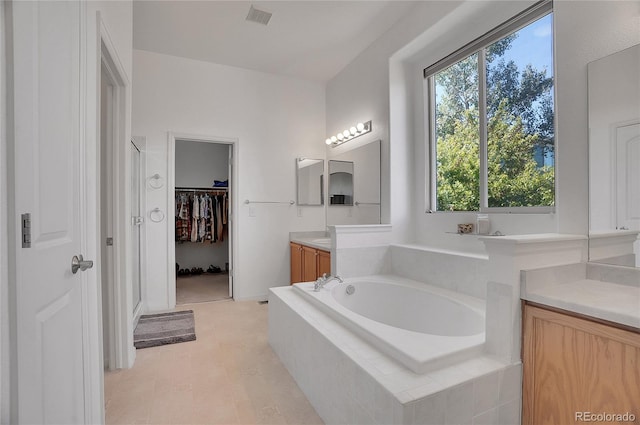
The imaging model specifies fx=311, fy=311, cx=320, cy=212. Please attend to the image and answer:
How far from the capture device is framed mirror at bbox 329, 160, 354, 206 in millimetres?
3734

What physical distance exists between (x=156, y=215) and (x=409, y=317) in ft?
9.08

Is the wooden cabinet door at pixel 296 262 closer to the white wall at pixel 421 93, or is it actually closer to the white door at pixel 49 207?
the white wall at pixel 421 93

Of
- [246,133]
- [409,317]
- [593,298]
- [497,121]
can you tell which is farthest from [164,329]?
[497,121]

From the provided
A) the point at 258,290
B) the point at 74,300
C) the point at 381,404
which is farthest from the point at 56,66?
the point at 258,290

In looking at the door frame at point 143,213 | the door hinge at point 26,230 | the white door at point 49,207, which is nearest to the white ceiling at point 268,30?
the door frame at point 143,213

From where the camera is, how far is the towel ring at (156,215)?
336cm

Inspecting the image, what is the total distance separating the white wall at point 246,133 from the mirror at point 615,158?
299cm

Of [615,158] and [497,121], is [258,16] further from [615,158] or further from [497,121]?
[615,158]

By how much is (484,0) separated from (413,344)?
236 cm

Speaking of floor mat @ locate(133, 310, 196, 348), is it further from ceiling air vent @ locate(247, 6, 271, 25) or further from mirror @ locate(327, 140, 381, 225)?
ceiling air vent @ locate(247, 6, 271, 25)

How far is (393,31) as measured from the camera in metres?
2.94

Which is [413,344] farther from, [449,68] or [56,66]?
[449,68]

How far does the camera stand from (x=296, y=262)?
12.4ft

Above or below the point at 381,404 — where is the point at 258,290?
below
